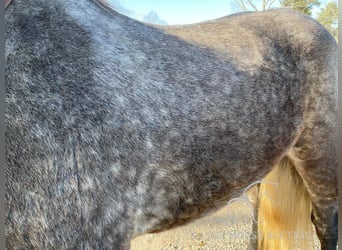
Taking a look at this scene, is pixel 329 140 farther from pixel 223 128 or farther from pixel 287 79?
pixel 223 128

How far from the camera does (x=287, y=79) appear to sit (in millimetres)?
1540

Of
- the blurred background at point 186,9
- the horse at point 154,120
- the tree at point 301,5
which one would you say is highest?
the tree at point 301,5

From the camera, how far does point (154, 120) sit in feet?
3.93

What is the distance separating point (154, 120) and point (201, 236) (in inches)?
18.6

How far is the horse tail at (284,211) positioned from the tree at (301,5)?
0.58 m

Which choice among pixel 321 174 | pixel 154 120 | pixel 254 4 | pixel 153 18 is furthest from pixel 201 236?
pixel 254 4

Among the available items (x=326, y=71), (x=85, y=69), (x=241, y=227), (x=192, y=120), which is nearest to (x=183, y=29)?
(x=192, y=120)

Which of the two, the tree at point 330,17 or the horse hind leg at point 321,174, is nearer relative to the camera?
the tree at point 330,17

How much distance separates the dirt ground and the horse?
0.05 meters

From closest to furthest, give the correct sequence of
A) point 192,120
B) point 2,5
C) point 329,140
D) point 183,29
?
1. point 2,5
2. point 192,120
3. point 183,29
4. point 329,140

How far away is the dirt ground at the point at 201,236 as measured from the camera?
1.40 m

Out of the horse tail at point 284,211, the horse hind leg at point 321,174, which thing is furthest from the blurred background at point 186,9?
the horse tail at point 284,211

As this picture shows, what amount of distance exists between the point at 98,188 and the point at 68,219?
0.11 metres

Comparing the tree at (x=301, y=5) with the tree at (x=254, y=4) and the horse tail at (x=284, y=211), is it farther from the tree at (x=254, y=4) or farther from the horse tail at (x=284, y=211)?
the horse tail at (x=284, y=211)
